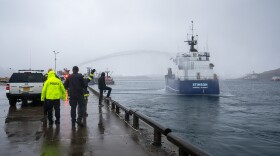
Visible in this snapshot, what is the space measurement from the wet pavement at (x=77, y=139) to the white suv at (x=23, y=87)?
5006mm

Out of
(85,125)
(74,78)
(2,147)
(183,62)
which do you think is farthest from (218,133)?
(183,62)

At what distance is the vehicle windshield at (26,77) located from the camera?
15711 millimetres

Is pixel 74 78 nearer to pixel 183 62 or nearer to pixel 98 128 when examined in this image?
pixel 98 128

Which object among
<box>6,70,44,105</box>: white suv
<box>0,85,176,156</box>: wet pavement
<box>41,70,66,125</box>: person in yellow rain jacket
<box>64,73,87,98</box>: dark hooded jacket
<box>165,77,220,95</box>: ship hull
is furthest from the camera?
<box>165,77,220,95</box>: ship hull

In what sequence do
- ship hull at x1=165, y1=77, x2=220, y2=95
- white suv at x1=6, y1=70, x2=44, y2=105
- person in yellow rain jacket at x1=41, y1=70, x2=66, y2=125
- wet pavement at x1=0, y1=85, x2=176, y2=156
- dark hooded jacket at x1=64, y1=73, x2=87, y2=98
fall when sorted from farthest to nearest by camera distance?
ship hull at x1=165, y1=77, x2=220, y2=95 → white suv at x1=6, y1=70, x2=44, y2=105 → person in yellow rain jacket at x1=41, y1=70, x2=66, y2=125 → dark hooded jacket at x1=64, y1=73, x2=87, y2=98 → wet pavement at x1=0, y1=85, x2=176, y2=156

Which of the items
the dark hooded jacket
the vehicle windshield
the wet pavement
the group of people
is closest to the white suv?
the vehicle windshield

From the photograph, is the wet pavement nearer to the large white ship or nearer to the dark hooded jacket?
the dark hooded jacket

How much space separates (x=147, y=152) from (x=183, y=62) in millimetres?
39252

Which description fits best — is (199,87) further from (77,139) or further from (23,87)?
(77,139)

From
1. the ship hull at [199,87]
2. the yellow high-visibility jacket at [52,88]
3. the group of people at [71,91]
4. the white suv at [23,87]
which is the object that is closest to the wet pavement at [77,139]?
the group of people at [71,91]

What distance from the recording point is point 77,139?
748 cm

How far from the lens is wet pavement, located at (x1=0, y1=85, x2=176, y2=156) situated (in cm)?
630

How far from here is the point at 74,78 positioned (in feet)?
30.0

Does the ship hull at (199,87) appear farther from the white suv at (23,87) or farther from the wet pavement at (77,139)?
the wet pavement at (77,139)
